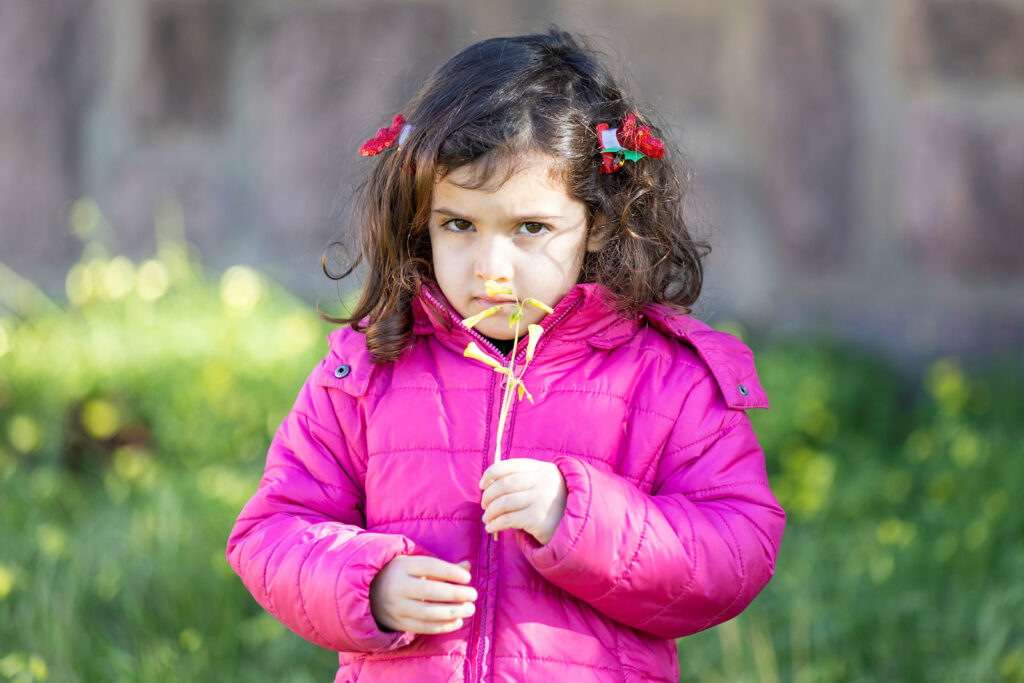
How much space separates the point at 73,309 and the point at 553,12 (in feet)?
6.74

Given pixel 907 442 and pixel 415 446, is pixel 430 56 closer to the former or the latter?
pixel 907 442

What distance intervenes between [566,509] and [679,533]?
17cm

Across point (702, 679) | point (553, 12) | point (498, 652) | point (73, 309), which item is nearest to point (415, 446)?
point (498, 652)

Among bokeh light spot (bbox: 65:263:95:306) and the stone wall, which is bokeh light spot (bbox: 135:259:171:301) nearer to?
bokeh light spot (bbox: 65:263:95:306)

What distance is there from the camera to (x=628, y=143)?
1.78 metres

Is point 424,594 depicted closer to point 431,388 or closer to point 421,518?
point 421,518

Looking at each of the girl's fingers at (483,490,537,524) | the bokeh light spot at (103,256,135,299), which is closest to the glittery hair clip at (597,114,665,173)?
the girl's fingers at (483,490,537,524)

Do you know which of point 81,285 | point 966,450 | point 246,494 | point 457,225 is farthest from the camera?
point 81,285

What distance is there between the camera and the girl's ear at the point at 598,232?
5.95ft

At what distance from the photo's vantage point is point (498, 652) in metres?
1.61

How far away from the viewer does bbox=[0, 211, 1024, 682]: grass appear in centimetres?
255

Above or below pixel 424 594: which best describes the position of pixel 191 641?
below

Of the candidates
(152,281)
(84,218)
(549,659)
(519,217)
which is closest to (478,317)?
(519,217)

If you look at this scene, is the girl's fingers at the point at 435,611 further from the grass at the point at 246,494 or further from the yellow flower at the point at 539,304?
the grass at the point at 246,494
